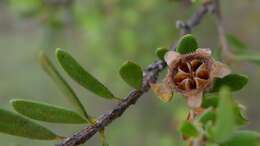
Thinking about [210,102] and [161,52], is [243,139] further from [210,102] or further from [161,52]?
[161,52]

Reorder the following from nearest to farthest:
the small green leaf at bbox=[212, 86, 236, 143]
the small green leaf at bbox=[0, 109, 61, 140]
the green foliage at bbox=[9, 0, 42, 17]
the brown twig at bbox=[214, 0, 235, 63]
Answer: the small green leaf at bbox=[212, 86, 236, 143], the small green leaf at bbox=[0, 109, 61, 140], the brown twig at bbox=[214, 0, 235, 63], the green foliage at bbox=[9, 0, 42, 17]

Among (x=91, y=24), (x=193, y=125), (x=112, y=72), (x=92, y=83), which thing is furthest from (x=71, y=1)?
(x=193, y=125)

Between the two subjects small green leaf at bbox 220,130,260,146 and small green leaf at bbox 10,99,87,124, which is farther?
small green leaf at bbox 10,99,87,124

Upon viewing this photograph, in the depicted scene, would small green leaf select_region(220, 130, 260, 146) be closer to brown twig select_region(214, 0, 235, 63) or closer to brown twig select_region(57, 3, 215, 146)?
brown twig select_region(57, 3, 215, 146)

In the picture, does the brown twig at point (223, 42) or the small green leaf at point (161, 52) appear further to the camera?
the brown twig at point (223, 42)

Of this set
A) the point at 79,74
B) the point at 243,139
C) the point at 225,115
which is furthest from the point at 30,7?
the point at 225,115

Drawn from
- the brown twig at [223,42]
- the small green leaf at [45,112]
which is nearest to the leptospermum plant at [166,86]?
the small green leaf at [45,112]

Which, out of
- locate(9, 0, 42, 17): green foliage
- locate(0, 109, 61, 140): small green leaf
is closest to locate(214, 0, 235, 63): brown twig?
locate(0, 109, 61, 140): small green leaf

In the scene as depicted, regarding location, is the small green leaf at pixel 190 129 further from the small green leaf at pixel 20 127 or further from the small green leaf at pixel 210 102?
the small green leaf at pixel 20 127
